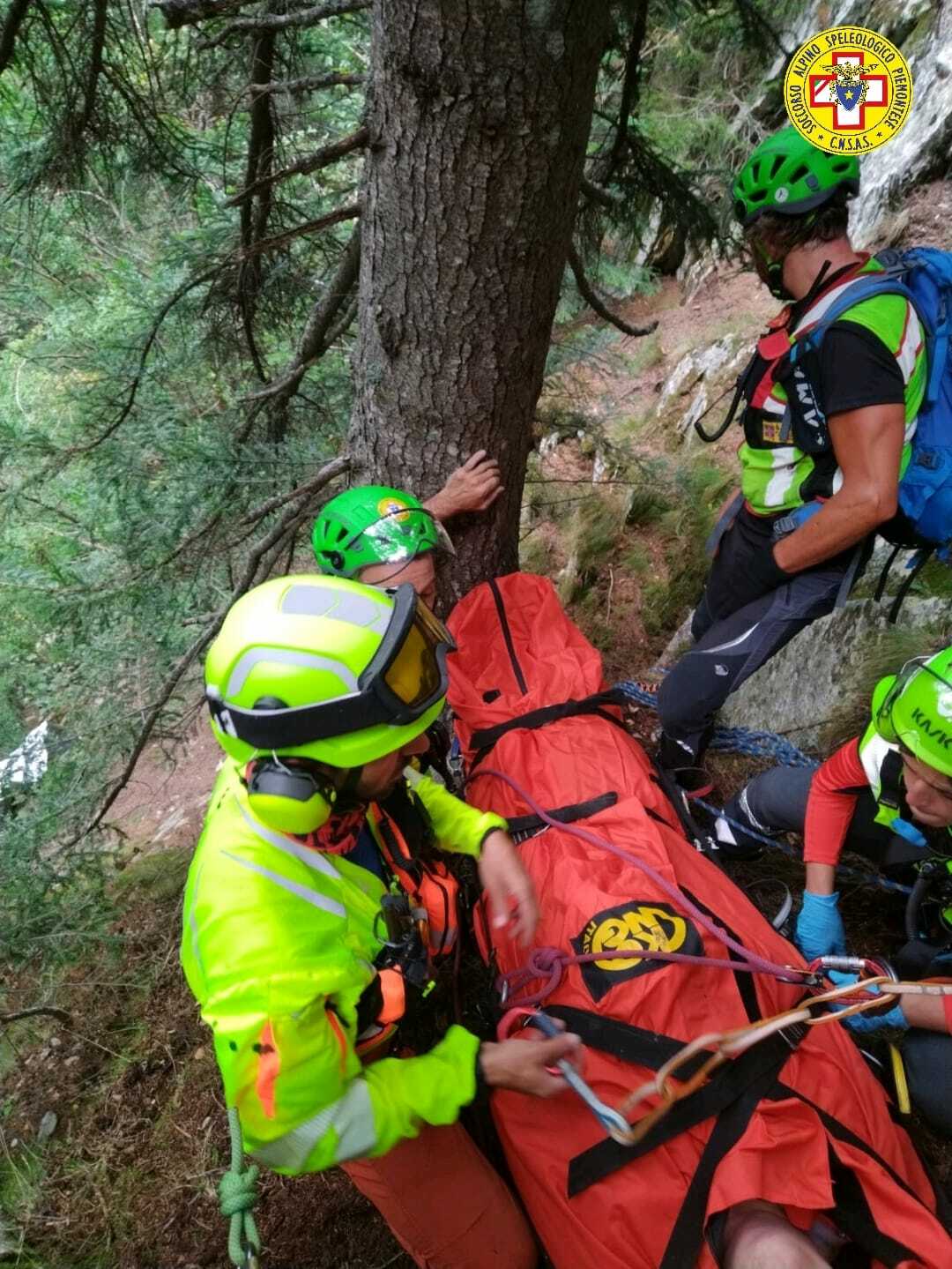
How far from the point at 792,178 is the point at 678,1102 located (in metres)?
2.82

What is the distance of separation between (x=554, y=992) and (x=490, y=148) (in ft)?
8.43

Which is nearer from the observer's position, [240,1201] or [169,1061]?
[240,1201]

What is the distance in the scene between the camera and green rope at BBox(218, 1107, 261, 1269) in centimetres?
141

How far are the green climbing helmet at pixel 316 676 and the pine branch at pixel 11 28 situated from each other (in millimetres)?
2413

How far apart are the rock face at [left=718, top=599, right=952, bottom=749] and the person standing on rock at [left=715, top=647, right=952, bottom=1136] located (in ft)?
2.66

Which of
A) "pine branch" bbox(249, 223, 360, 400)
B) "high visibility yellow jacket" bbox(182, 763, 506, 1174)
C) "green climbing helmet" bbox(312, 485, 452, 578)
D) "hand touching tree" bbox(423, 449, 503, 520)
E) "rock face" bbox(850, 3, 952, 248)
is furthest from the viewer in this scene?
"rock face" bbox(850, 3, 952, 248)

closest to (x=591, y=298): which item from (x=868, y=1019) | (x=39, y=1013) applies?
(x=868, y=1019)

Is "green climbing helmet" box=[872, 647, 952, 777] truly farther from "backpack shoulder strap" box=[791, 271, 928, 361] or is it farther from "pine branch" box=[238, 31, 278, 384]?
"pine branch" box=[238, 31, 278, 384]

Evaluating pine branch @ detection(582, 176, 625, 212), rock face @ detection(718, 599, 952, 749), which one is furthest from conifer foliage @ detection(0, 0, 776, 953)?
rock face @ detection(718, 599, 952, 749)

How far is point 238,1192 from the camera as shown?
4.82 feet

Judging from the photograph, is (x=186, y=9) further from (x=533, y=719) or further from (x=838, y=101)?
(x=838, y=101)

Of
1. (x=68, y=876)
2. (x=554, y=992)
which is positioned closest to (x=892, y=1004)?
(x=554, y=992)

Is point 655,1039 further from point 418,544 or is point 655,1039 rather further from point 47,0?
point 47,0

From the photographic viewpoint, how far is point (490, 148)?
220 centimetres
